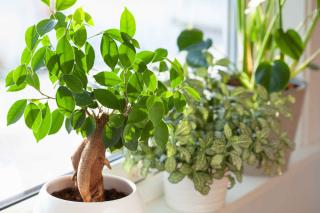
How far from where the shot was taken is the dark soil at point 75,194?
887 millimetres

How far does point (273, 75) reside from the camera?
3.78 feet

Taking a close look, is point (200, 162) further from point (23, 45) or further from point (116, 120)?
point (23, 45)

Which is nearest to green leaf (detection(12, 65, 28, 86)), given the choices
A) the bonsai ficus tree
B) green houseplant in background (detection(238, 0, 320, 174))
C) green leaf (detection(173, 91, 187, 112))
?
the bonsai ficus tree

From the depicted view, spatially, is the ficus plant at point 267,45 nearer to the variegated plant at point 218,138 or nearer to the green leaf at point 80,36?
the variegated plant at point 218,138

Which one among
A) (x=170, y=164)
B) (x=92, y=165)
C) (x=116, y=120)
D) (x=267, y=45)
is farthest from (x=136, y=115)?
(x=267, y=45)

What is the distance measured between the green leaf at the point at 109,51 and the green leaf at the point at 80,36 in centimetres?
3

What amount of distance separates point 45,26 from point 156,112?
0.19 meters

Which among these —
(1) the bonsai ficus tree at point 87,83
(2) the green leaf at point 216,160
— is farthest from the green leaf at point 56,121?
(2) the green leaf at point 216,160

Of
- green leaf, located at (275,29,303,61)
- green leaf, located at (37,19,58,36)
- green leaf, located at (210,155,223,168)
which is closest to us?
green leaf, located at (37,19,58,36)

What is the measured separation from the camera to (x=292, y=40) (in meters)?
1.15

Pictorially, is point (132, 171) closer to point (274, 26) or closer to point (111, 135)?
point (111, 135)

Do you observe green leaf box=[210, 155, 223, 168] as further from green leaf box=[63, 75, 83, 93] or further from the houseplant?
green leaf box=[63, 75, 83, 93]

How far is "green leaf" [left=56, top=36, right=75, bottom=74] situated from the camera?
74 cm

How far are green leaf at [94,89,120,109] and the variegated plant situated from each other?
0.18 m
